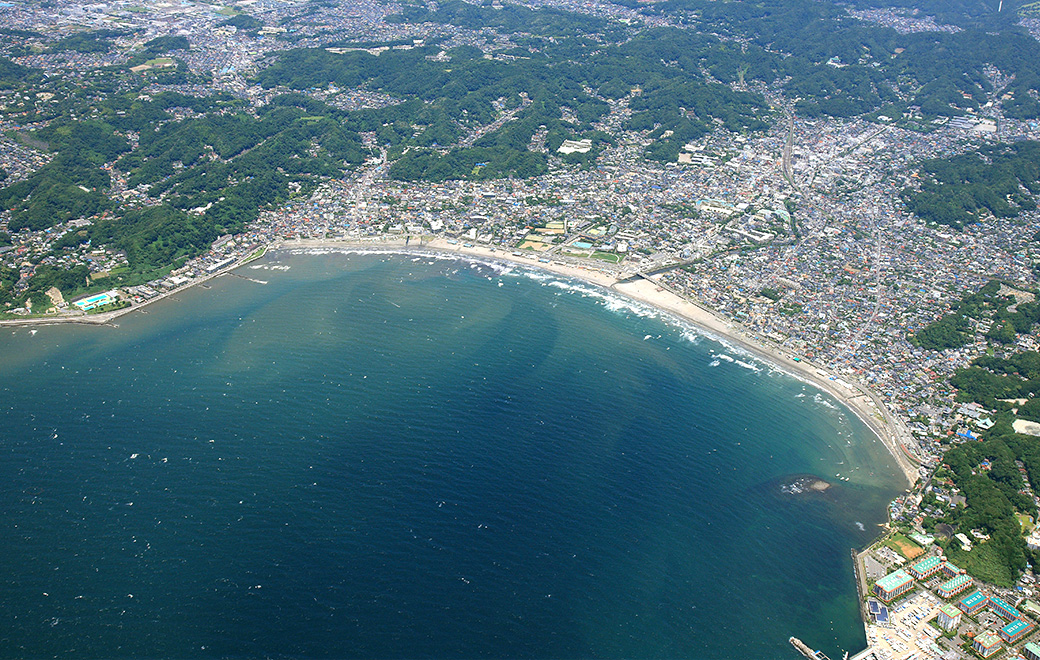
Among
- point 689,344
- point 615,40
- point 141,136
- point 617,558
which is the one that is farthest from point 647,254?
point 615,40

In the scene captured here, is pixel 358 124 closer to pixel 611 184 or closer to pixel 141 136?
pixel 141 136

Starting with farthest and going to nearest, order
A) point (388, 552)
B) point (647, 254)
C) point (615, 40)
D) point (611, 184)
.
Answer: point (615, 40), point (611, 184), point (647, 254), point (388, 552)

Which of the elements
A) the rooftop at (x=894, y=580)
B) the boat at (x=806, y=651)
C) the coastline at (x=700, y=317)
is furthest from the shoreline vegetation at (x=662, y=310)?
the boat at (x=806, y=651)

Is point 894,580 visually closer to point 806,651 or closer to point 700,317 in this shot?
point 806,651

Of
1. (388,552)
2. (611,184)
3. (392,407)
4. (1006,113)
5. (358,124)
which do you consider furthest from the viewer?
(1006,113)

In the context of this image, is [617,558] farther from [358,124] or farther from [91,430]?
[358,124]

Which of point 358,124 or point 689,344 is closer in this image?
point 689,344

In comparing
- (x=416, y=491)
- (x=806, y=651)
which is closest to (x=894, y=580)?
(x=806, y=651)
